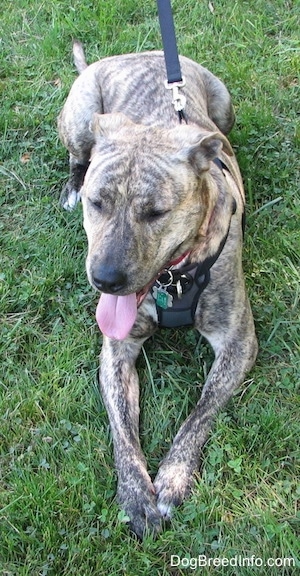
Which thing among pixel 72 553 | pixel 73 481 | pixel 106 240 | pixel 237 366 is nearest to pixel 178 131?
pixel 106 240

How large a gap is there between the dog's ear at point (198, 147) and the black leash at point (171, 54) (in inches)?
19.2

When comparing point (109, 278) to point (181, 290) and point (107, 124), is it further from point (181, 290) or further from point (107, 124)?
point (107, 124)

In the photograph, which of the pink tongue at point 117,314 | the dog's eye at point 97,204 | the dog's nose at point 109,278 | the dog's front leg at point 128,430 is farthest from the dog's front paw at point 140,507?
the dog's eye at point 97,204

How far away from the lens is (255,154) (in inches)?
182

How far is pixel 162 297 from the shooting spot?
134 inches

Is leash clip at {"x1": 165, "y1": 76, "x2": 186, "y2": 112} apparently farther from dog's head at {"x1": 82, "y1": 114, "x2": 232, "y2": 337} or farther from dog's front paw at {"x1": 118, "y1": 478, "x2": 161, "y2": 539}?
dog's front paw at {"x1": 118, "y1": 478, "x2": 161, "y2": 539}

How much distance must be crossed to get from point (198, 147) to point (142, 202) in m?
0.36

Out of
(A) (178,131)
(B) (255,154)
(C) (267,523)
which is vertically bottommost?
(C) (267,523)

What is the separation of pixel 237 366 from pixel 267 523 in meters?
0.80

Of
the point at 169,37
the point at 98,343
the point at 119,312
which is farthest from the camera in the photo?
the point at 98,343

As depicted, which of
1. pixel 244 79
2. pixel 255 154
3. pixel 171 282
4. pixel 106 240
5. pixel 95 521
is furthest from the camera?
pixel 244 79

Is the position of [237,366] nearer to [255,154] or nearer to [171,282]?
[171,282]

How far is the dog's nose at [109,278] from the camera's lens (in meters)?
2.81

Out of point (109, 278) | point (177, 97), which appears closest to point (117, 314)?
point (109, 278)
